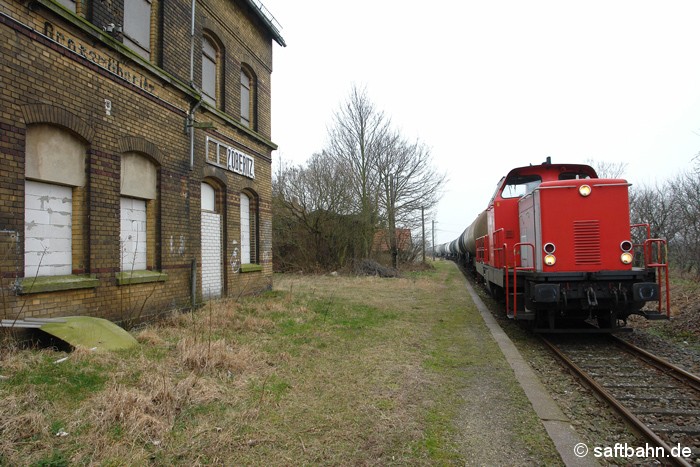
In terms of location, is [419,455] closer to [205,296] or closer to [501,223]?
[501,223]

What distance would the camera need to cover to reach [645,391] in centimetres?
493

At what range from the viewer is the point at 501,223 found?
9.25m

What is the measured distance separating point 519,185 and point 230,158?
690cm

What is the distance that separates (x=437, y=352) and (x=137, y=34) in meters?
7.69

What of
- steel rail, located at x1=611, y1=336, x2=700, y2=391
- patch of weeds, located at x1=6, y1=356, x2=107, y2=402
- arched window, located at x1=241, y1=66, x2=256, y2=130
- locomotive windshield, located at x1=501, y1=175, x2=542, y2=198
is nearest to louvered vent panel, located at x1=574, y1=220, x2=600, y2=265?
steel rail, located at x1=611, y1=336, x2=700, y2=391

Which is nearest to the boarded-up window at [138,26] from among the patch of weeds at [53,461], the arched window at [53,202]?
the arched window at [53,202]

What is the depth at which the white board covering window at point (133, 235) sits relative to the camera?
740 centimetres

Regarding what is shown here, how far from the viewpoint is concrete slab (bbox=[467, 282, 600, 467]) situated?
3.37 metres

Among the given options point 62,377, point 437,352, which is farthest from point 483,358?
point 62,377

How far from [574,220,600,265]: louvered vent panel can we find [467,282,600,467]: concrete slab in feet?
6.10

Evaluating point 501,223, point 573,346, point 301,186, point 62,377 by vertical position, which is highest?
point 301,186

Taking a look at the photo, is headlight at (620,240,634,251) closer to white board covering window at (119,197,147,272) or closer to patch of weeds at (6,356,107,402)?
patch of weeds at (6,356,107,402)

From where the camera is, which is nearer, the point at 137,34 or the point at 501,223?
the point at 137,34

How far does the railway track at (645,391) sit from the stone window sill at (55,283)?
21.6 ft
